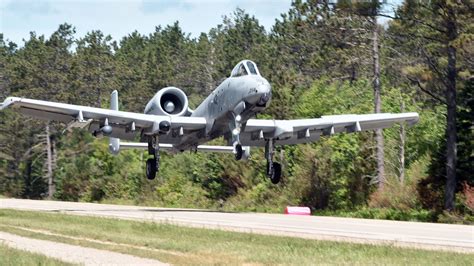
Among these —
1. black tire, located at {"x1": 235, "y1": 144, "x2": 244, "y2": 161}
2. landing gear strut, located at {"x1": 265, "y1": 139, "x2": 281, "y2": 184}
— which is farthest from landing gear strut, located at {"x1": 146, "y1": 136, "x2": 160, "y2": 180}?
black tire, located at {"x1": 235, "y1": 144, "x2": 244, "y2": 161}

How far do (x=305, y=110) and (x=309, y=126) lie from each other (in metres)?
16.7

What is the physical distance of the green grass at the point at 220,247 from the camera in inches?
571

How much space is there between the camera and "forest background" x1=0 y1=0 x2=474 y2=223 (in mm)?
32844

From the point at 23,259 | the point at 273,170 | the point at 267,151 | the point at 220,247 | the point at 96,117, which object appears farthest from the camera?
the point at 267,151

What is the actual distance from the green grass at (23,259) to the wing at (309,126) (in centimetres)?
1644

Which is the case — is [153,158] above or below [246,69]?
below

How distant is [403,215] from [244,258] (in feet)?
63.0

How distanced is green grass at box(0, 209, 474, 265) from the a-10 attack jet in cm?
588

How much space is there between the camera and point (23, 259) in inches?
590

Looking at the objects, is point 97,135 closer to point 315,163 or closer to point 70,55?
point 315,163

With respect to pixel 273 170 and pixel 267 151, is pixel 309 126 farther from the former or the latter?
pixel 273 170

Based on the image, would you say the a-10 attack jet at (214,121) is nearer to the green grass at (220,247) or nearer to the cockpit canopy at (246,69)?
the cockpit canopy at (246,69)

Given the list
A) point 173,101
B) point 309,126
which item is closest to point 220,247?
point 309,126

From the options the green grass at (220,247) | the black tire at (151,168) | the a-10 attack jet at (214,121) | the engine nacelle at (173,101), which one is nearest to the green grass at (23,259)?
the green grass at (220,247)
